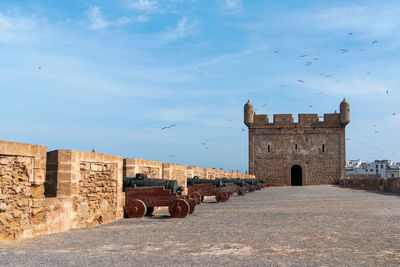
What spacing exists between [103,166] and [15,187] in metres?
2.37

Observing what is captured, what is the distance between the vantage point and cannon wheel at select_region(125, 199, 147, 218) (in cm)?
759

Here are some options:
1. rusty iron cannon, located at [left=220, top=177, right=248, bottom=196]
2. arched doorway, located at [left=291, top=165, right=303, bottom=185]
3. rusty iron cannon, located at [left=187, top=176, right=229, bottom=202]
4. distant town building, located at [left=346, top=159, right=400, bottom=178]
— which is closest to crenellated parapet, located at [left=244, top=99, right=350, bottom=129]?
arched doorway, located at [left=291, top=165, right=303, bottom=185]

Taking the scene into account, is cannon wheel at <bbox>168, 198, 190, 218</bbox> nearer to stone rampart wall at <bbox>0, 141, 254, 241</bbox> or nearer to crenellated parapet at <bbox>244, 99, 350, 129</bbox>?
stone rampart wall at <bbox>0, 141, 254, 241</bbox>

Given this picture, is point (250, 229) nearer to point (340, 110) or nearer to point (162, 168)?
point (162, 168)

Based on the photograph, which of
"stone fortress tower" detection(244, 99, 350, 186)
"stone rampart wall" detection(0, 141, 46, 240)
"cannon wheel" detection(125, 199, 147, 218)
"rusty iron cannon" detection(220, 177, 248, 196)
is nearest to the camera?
"stone rampart wall" detection(0, 141, 46, 240)

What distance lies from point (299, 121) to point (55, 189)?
30.3 m

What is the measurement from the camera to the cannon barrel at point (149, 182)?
A: 7688 millimetres

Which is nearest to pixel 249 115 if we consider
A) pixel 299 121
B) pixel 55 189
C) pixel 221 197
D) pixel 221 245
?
pixel 299 121

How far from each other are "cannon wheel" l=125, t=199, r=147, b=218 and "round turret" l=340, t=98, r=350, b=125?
95.7 ft

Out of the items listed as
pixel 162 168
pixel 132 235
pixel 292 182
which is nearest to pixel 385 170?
pixel 292 182

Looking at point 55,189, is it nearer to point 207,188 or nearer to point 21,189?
point 21,189

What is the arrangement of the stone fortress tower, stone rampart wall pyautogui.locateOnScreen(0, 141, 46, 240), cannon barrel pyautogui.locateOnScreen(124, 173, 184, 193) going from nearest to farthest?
stone rampart wall pyautogui.locateOnScreen(0, 141, 46, 240) → cannon barrel pyautogui.locateOnScreen(124, 173, 184, 193) → the stone fortress tower

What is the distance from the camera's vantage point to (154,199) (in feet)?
25.0

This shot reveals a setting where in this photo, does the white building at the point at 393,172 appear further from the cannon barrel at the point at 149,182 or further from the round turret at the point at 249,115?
the cannon barrel at the point at 149,182
